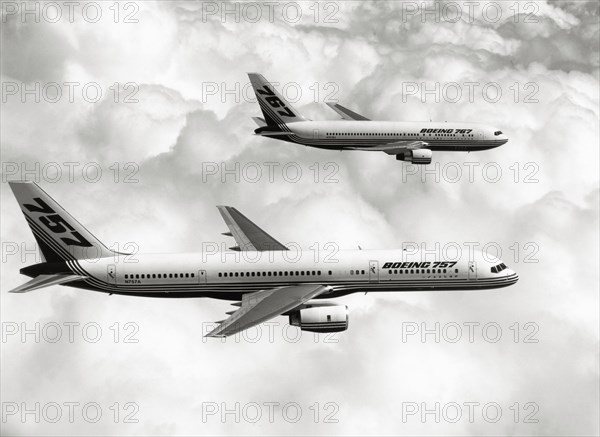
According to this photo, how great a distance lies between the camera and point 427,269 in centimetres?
5197

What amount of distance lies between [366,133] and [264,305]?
3487cm

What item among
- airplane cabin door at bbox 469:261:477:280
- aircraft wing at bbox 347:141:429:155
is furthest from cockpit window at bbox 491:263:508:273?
aircraft wing at bbox 347:141:429:155

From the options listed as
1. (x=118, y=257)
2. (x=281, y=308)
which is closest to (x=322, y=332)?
(x=281, y=308)

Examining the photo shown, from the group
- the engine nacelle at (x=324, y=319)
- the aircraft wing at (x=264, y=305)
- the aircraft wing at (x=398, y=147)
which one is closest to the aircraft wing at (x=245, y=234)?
the aircraft wing at (x=264, y=305)

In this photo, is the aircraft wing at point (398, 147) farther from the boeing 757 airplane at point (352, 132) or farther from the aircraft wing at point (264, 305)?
the aircraft wing at point (264, 305)

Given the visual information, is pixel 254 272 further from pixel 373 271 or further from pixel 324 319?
pixel 373 271

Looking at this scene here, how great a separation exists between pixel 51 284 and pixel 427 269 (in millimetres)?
27927

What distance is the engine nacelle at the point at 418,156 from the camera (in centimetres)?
7531

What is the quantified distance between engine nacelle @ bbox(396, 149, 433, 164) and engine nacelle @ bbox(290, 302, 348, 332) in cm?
3169

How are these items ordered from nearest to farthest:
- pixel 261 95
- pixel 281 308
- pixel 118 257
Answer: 1. pixel 281 308
2. pixel 118 257
3. pixel 261 95

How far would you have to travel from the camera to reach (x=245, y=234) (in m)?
55.6

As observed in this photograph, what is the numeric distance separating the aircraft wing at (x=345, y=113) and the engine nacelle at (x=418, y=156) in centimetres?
866

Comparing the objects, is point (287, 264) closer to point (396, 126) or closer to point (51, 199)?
point (51, 199)

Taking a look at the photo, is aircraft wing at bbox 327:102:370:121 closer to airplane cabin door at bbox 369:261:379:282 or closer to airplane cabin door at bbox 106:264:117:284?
airplane cabin door at bbox 369:261:379:282
